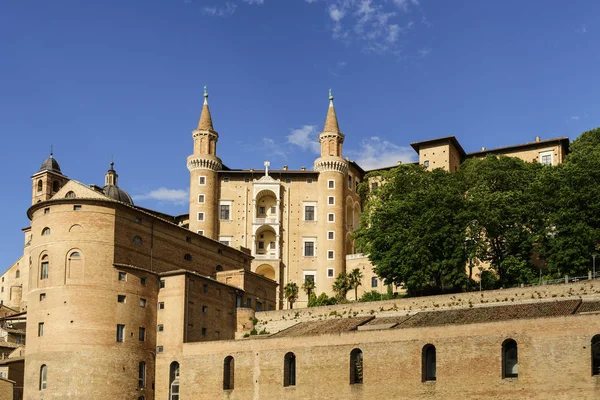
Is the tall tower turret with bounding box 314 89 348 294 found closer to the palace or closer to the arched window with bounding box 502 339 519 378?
the palace

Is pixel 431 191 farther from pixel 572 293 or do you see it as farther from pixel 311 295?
pixel 311 295

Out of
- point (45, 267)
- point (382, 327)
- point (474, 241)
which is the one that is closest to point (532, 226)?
point (474, 241)

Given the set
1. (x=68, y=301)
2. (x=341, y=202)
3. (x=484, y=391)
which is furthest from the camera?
(x=341, y=202)

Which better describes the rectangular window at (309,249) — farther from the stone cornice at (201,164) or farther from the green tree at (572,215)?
the green tree at (572,215)

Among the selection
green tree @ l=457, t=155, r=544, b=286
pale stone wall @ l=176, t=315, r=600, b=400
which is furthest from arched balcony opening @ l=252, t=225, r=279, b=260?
pale stone wall @ l=176, t=315, r=600, b=400

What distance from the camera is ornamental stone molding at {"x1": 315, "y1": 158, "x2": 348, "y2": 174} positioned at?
9738 cm

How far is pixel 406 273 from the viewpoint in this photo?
230 ft

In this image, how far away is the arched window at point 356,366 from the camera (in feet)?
176

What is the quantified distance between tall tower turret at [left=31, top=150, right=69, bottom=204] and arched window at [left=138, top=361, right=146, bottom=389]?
49.0 meters

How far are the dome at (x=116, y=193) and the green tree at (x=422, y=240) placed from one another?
28.3 m

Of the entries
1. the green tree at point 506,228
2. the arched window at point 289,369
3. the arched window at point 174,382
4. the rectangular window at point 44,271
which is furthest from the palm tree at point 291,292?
the arched window at point 289,369

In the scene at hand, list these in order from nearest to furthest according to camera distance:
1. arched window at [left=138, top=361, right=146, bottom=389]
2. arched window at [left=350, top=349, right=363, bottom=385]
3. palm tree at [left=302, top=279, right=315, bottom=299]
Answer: arched window at [left=350, top=349, right=363, bottom=385] → arched window at [left=138, top=361, right=146, bottom=389] → palm tree at [left=302, top=279, right=315, bottom=299]

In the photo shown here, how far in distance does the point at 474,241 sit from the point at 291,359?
68.5 feet

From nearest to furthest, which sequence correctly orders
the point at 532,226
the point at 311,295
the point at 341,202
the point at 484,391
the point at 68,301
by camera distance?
the point at 484,391 → the point at 68,301 → the point at 532,226 → the point at 311,295 → the point at 341,202
